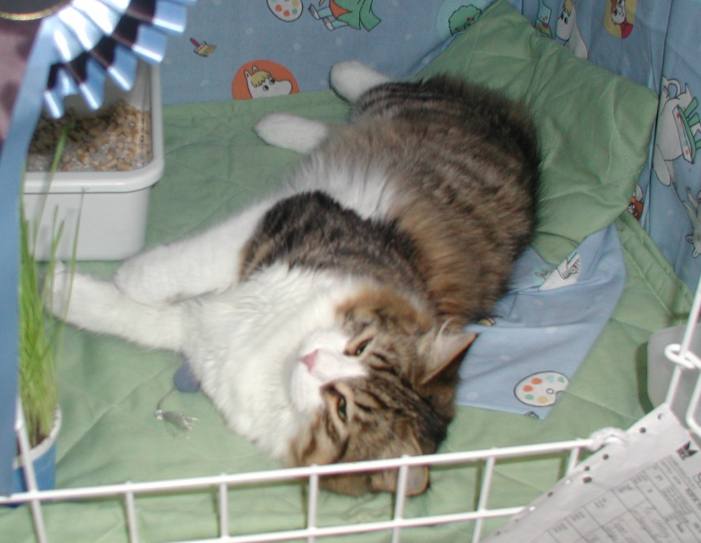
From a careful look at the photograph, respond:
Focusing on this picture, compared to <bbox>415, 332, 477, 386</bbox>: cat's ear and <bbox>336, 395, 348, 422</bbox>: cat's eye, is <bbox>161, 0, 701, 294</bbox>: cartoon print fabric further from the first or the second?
→ <bbox>336, 395, 348, 422</bbox>: cat's eye

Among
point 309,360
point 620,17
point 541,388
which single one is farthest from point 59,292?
point 620,17

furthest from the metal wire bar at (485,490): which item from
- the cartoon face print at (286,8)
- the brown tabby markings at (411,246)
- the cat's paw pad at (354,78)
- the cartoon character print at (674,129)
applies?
the cartoon face print at (286,8)

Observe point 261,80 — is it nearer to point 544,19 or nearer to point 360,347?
point 544,19

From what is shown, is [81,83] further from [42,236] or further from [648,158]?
[648,158]

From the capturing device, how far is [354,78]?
2.38 m

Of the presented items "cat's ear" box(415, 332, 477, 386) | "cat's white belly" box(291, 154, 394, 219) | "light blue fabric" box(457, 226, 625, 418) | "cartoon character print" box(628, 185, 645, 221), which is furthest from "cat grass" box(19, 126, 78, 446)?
"cartoon character print" box(628, 185, 645, 221)

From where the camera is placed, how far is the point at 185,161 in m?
2.24

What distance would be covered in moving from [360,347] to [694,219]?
2.76 ft

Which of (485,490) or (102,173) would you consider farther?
(102,173)

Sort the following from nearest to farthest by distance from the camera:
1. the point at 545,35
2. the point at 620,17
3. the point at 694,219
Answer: the point at 694,219 < the point at 620,17 < the point at 545,35

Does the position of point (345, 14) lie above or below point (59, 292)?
above

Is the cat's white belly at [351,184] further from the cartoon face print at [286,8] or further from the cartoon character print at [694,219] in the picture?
the cartoon character print at [694,219]

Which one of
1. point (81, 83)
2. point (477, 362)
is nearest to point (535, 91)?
point (477, 362)

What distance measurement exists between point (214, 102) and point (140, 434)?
1.13 m
